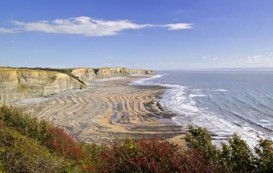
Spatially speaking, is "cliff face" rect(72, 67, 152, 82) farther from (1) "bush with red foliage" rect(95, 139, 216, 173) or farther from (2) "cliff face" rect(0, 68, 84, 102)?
(1) "bush with red foliage" rect(95, 139, 216, 173)

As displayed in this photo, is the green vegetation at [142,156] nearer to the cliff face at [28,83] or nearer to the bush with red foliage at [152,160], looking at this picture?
the bush with red foliage at [152,160]

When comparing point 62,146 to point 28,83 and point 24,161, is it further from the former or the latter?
point 28,83

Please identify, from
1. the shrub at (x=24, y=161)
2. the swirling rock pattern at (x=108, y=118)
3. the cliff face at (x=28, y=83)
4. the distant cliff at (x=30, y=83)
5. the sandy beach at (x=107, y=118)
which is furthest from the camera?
the distant cliff at (x=30, y=83)

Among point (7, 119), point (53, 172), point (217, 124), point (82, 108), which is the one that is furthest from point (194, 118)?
point (53, 172)

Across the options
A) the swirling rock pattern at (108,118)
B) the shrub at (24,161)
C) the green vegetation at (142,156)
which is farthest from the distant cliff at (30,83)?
the shrub at (24,161)

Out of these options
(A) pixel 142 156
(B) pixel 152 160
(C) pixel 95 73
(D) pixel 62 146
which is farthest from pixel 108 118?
(C) pixel 95 73
